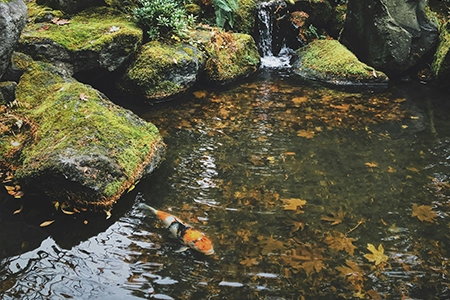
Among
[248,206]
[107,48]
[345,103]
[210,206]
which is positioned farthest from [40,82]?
[345,103]

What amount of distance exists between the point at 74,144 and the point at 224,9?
217 inches

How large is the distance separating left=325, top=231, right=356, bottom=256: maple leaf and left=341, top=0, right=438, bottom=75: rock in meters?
6.32

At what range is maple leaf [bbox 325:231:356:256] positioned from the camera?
3780 mm

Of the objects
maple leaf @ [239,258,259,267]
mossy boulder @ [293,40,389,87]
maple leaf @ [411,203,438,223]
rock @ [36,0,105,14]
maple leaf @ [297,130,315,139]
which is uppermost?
rock @ [36,0,105,14]

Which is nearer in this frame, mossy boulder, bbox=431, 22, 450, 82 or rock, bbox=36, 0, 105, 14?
rock, bbox=36, 0, 105, 14

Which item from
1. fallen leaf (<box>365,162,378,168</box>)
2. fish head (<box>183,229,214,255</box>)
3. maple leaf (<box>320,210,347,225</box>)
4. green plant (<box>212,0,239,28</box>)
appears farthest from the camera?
green plant (<box>212,0,239,28</box>)

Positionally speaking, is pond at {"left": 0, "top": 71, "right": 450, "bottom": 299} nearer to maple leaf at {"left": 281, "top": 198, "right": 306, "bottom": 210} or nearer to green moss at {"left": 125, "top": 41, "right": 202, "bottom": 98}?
maple leaf at {"left": 281, "top": 198, "right": 306, "bottom": 210}

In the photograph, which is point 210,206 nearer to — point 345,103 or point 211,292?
point 211,292

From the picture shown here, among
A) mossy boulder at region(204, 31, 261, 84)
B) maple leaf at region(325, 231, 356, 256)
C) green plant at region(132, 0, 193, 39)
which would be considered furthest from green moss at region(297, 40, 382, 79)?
maple leaf at region(325, 231, 356, 256)

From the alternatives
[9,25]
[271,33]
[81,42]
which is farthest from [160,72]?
[271,33]

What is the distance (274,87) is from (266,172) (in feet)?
12.0

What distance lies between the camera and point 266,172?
16.8 ft

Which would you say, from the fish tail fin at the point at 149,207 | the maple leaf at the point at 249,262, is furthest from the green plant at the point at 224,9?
the maple leaf at the point at 249,262

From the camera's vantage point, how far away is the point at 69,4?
734 centimetres
